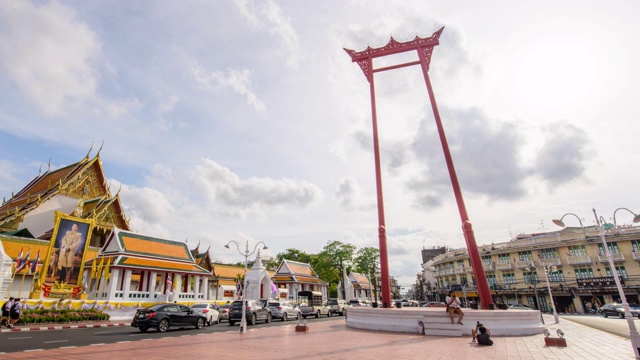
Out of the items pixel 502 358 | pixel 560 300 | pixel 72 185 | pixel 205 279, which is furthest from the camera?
pixel 560 300

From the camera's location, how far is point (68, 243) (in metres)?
24.1

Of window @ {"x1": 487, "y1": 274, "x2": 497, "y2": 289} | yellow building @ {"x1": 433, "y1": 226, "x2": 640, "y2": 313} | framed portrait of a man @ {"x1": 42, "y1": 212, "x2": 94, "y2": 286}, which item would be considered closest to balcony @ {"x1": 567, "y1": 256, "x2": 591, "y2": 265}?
yellow building @ {"x1": 433, "y1": 226, "x2": 640, "y2": 313}

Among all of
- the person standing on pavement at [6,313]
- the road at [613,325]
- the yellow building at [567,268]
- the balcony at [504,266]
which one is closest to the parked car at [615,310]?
the road at [613,325]

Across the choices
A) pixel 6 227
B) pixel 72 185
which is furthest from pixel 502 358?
pixel 72 185

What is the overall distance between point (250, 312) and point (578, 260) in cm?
4375

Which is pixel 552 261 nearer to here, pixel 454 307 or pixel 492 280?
pixel 492 280

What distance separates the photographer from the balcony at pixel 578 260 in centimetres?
4053

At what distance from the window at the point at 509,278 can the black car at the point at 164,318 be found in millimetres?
46297

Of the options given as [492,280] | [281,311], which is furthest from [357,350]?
[492,280]

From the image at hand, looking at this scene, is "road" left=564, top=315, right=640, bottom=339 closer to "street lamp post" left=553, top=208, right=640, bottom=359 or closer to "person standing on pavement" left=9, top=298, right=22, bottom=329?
"street lamp post" left=553, top=208, right=640, bottom=359

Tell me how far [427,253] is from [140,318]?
98.1 m

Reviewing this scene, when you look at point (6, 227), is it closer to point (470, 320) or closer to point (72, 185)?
point (72, 185)

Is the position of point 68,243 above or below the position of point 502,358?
above

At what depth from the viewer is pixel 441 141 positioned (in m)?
20.4
